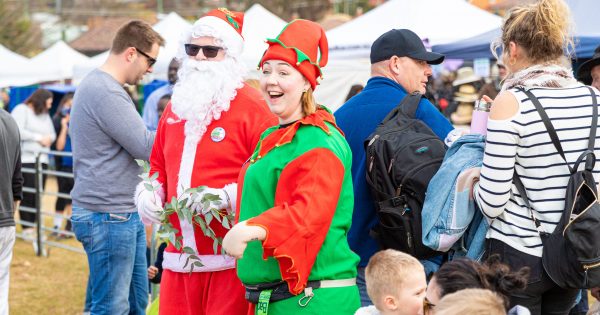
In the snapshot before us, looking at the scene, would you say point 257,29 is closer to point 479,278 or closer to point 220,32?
point 220,32

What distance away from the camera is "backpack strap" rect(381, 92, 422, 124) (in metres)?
3.77

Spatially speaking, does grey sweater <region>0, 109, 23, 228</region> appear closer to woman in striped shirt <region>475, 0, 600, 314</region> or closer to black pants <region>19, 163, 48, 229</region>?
woman in striped shirt <region>475, 0, 600, 314</region>

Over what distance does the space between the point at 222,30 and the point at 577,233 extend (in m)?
1.94

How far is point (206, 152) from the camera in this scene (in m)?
3.79

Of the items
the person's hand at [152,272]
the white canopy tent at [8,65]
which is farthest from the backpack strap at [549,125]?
the white canopy tent at [8,65]

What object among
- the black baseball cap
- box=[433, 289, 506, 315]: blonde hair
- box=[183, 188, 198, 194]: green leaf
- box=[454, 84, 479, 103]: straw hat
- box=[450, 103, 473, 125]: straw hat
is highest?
the black baseball cap

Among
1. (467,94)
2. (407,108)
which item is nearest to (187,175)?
(407,108)

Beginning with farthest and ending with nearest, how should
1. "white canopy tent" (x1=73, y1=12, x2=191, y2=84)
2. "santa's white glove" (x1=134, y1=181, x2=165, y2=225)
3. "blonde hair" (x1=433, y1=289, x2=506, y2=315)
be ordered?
1. "white canopy tent" (x1=73, y1=12, x2=191, y2=84)
2. "santa's white glove" (x1=134, y1=181, x2=165, y2=225)
3. "blonde hair" (x1=433, y1=289, x2=506, y2=315)

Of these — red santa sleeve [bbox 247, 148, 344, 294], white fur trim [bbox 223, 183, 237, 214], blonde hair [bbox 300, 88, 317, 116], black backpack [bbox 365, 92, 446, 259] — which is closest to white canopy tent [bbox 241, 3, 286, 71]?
white fur trim [bbox 223, 183, 237, 214]

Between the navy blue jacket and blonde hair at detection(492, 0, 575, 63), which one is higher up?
blonde hair at detection(492, 0, 575, 63)

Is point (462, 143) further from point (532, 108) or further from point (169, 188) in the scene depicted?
point (169, 188)

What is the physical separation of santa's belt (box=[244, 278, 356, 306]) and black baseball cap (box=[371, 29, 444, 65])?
51.1 inches

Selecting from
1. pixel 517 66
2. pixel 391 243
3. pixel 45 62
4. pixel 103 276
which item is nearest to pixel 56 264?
pixel 103 276

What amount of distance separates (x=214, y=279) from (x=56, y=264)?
6.87 meters
